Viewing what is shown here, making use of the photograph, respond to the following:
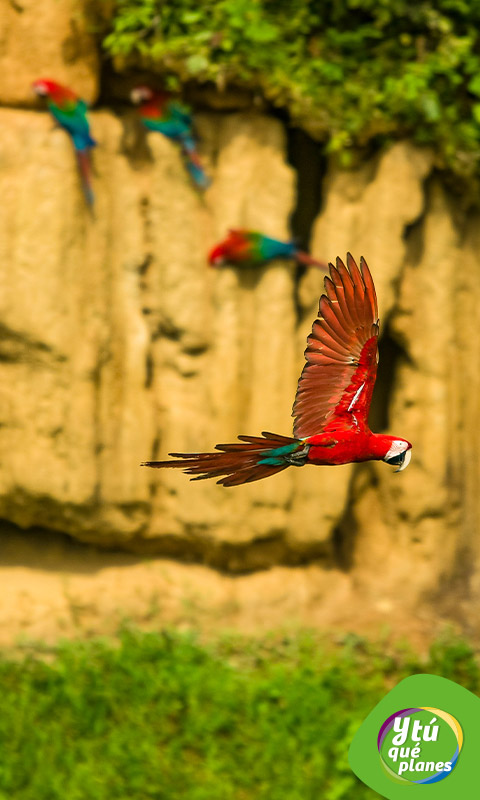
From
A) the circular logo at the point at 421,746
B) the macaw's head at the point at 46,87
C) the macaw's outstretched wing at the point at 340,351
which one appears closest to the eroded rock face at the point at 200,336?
the macaw's head at the point at 46,87

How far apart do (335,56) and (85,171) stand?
110cm

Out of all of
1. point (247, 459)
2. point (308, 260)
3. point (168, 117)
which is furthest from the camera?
→ point (308, 260)

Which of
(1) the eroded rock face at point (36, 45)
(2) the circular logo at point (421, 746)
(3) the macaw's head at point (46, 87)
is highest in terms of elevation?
(1) the eroded rock face at point (36, 45)

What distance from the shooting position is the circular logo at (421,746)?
2.98m

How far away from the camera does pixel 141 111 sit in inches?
165

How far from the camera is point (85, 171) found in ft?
13.3

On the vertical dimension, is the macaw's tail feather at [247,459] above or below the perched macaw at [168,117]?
below

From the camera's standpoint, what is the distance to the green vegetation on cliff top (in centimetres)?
406

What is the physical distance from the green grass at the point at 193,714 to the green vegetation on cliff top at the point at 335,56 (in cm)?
216

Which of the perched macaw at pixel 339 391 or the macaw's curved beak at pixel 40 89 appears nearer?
the perched macaw at pixel 339 391

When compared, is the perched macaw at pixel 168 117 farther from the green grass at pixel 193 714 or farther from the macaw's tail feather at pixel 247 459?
the macaw's tail feather at pixel 247 459

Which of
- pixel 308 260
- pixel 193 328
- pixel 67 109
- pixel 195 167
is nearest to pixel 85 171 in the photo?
pixel 67 109

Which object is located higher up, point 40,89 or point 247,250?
point 40,89

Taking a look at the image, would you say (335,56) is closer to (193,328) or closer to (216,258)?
(216,258)
